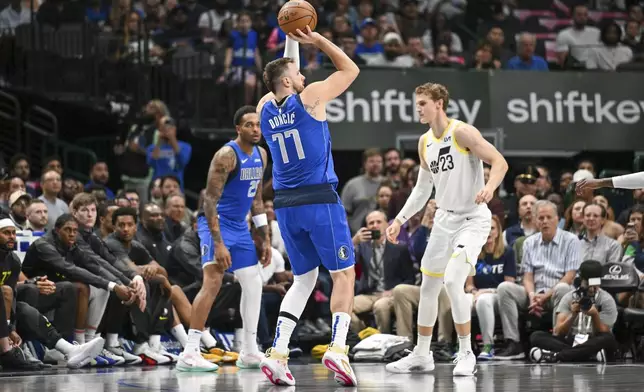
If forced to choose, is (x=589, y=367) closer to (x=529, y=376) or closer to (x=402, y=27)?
(x=529, y=376)

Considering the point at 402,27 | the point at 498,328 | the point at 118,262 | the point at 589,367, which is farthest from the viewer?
the point at 402,27

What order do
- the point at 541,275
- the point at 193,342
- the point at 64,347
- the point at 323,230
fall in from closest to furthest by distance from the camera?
1. the point at 323,230
2. the point at 193,342
3. the point at 64,347
4. the point at 541,275

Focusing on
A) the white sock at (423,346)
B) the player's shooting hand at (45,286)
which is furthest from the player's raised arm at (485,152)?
the player's shooting hand at (45,286)

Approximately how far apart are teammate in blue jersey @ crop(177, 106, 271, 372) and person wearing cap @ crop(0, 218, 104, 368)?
1.46 m

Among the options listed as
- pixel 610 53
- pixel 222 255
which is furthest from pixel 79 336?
pixel 610 53

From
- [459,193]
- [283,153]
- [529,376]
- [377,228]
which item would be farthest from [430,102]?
[377,228]

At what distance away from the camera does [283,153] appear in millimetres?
9594

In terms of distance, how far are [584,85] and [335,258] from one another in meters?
10.4

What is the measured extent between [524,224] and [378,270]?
1.89m

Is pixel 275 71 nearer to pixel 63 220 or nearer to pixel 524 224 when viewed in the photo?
pixel 63 220

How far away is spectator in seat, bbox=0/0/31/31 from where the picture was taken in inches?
762

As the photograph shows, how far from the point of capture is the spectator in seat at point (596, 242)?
13.8m

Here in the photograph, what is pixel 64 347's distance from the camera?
1230cm

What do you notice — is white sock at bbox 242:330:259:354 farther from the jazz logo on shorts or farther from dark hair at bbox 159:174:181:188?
dark hair at bbox 159:174:181:188
